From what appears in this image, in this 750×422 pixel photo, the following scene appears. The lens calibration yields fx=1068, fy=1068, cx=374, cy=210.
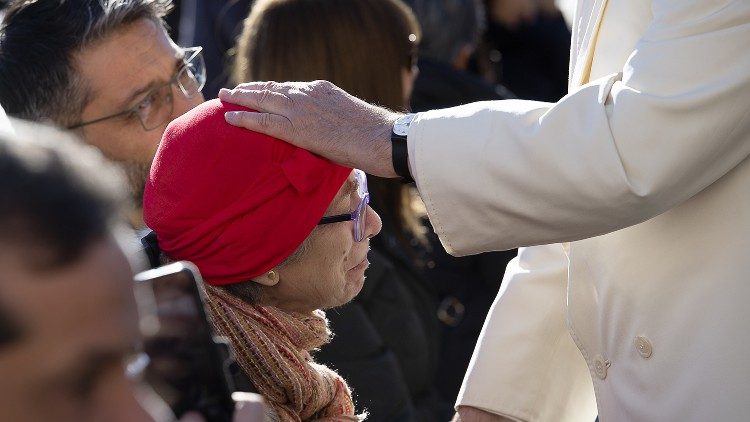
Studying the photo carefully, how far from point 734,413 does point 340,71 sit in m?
1.94

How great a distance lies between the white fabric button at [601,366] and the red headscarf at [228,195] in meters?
0.70

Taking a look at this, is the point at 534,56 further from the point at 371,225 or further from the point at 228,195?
the point at 228,195

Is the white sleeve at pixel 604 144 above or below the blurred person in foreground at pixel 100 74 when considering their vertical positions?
above

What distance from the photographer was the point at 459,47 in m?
5.07

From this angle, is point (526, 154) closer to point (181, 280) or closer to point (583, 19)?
point (583, 19)

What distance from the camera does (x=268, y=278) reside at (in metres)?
2.30

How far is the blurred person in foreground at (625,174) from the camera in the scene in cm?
194

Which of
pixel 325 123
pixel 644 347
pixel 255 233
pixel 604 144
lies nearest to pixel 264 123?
pixel 325 123

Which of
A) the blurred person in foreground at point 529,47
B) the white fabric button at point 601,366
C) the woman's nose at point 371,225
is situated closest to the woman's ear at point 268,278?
the woman's nose at point 371,225

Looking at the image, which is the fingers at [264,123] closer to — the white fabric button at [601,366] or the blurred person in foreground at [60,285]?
the white fabric button at [601,366]

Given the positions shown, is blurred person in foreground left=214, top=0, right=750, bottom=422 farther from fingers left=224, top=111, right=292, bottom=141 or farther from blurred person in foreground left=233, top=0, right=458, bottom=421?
blurred person in foreground left=233, top=0, right=458, bottom=421

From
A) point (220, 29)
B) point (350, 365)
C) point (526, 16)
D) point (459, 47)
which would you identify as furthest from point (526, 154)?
point (526, 16)

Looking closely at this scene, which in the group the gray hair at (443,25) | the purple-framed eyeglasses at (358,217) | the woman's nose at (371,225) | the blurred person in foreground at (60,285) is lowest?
the gray hair at (443,25)

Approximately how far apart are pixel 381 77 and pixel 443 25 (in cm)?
146
